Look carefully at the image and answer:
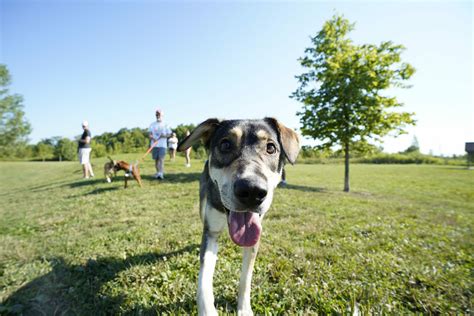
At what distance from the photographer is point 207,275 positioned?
237cm

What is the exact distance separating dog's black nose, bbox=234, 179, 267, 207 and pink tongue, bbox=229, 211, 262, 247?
1.03ft

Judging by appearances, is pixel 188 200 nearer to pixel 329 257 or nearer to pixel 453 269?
pixel 329 257

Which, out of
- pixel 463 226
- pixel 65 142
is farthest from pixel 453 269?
pixel 65 142

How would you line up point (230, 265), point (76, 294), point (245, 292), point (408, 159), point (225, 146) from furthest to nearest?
point (408, 159)
point (230, 265)
point (225, 146)
point (76, 294)
point (245, 292)

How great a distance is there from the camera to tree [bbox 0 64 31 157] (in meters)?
41.0

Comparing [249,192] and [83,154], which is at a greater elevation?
[83,154]

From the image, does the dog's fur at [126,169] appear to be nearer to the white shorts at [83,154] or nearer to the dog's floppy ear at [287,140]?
the white shorts at [83,154]

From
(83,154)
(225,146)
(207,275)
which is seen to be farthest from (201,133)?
(83,154)

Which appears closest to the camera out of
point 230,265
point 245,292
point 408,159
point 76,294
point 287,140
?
point 245,292

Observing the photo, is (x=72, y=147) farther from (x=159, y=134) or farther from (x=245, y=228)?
(x=245, y=228)

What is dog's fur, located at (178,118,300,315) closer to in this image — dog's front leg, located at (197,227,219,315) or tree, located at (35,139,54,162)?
dog's front leg, located at (197,227,219,315)

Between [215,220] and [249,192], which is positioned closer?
[249,192]

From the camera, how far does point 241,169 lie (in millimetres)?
2389

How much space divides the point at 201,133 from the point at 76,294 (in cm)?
270
